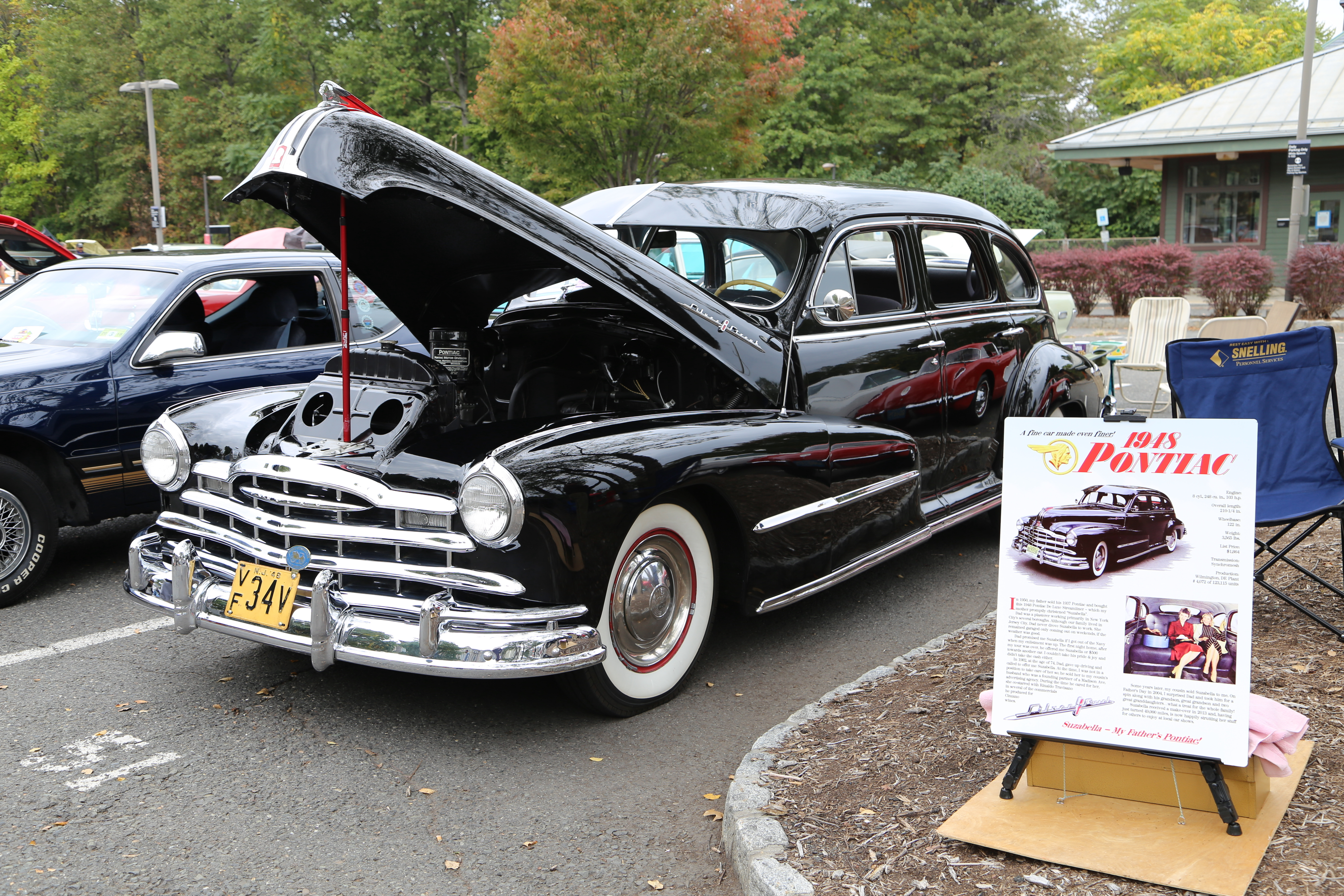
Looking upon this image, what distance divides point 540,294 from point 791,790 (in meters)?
2.78

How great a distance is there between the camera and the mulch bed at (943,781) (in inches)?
104

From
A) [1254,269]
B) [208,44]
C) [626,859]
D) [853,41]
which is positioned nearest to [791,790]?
[626,859]

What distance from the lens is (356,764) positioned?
358 cm

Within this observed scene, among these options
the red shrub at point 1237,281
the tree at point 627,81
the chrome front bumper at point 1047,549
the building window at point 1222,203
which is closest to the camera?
the chrome front bumper at point 1047,549

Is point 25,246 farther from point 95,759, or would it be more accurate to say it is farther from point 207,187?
point 207,187

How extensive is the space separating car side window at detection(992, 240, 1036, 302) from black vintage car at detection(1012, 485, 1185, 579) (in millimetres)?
3706

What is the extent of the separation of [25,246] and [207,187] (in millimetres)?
31817

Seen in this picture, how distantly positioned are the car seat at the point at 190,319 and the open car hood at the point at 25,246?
2663mm

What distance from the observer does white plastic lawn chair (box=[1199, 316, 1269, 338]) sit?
946cm

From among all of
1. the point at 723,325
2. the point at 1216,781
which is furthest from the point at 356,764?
the point at 1216,781

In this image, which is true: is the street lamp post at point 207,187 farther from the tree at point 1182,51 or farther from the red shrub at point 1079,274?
the tree at point 1182,51

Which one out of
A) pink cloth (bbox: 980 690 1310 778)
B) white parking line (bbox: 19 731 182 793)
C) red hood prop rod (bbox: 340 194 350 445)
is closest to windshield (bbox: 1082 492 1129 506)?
pink cloth (bbox: 980 690 1310 778)

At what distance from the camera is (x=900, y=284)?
548cm

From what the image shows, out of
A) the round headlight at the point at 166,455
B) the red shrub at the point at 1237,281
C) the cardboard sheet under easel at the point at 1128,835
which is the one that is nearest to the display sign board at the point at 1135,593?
the cardboard sheet under easel at the point at 1128,835
